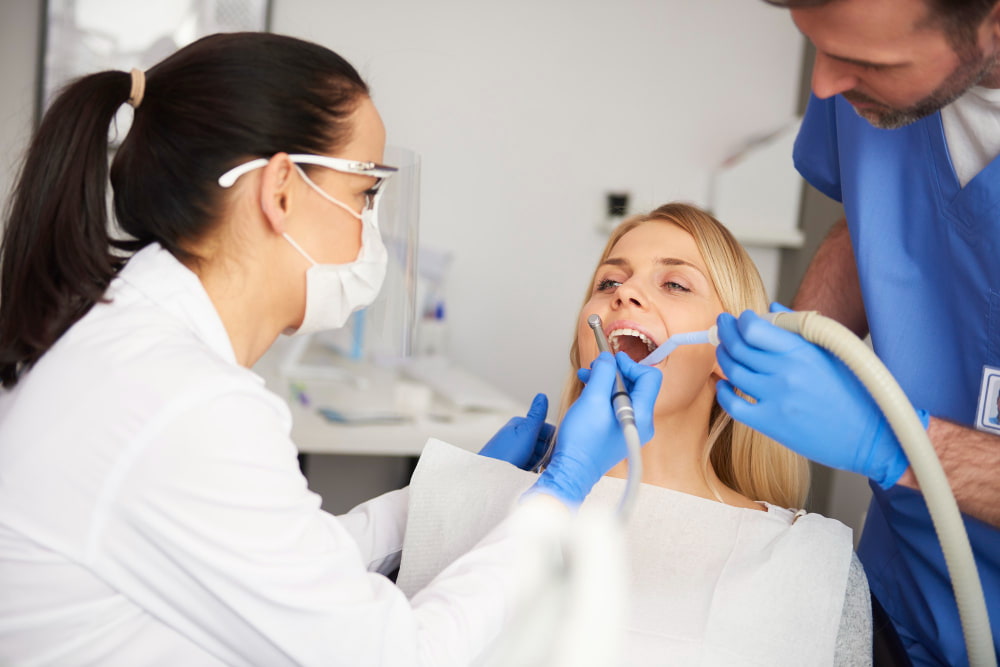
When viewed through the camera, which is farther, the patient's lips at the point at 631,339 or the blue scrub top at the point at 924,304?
the patient's lips at the point at 631,339

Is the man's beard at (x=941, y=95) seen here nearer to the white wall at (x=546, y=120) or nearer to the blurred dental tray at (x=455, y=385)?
the blurred dental tray at (x=455, y=385)

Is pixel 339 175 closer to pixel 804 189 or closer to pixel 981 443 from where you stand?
pixel 981 443

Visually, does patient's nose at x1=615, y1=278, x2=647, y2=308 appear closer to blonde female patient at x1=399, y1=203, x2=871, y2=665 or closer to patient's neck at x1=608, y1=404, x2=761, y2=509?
blonde female patient at x1=399, y1=203, x2=871, y2=665

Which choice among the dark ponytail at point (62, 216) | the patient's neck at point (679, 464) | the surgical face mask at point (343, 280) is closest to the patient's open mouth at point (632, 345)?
the patient's neck at point (679, 464)

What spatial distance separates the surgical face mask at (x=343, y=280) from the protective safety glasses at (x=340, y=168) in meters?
0.02

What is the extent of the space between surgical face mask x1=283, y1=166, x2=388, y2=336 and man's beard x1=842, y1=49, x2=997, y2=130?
0.63 meters

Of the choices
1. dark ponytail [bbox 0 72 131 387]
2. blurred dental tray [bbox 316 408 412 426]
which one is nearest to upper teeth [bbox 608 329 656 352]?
dark ponytail [bbox 0 72 131 387]

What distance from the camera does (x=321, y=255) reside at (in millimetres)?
1070

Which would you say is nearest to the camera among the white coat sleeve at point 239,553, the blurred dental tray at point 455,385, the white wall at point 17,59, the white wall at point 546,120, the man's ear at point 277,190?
the white coat sleeve at point 239,553

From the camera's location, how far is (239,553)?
0.78 metres

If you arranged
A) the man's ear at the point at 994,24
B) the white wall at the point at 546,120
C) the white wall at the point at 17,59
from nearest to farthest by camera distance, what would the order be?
the man's ear at the point at 994,24 < the white wall at the point at 17,59 < the white wall at the point at 546,120

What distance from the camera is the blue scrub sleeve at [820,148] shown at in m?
1.41

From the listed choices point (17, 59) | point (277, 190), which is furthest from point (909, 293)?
point (17, 59)

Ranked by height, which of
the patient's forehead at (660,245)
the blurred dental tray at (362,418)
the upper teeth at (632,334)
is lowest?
the blurred dental tray at (362,418)
